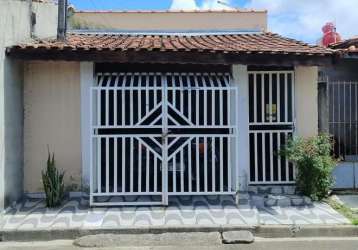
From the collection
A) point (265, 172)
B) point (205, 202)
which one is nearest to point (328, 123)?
point (265, 172)

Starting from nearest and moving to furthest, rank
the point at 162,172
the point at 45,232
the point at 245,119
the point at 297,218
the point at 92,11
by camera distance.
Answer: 1. the point at 45,232
2. the point at 297,218
3. the point at 162,172
4. the point at 245,119
5. the point at 92,11

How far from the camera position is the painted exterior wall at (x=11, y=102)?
9336 mm

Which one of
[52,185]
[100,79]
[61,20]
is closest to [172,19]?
[61,20]

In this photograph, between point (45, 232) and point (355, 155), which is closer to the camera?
point (45, 232)

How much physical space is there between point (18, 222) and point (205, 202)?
11.1 ft

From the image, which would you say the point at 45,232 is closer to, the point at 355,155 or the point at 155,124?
the point at 155,124

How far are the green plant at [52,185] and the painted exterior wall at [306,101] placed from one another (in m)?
4.79

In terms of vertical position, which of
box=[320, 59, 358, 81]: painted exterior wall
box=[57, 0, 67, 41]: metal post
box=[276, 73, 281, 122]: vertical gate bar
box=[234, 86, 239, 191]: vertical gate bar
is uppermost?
box=[57, 0, 67, 41]: metal post

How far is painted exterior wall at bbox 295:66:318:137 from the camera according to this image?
10758 millimetres

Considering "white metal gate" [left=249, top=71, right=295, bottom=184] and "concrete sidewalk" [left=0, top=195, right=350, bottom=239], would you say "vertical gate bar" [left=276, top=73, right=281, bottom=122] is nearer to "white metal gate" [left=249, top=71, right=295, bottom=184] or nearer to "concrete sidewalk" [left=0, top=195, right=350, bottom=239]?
"white metal gate" [left=249, top=71, right=295, bottom=184]

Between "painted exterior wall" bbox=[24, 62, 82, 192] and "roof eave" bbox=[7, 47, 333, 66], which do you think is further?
"painted exterior wall" bbox=[24, 62, 82, 192]

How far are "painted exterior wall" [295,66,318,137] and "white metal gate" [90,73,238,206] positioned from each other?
4.59ft

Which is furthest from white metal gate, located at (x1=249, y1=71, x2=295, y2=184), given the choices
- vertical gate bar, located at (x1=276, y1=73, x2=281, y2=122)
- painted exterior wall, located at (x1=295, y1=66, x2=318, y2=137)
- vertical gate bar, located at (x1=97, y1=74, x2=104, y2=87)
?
vertical gate bar, located at (x1=97, y1=74, x2=104, y2=87)

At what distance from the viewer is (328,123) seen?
11523 mm
